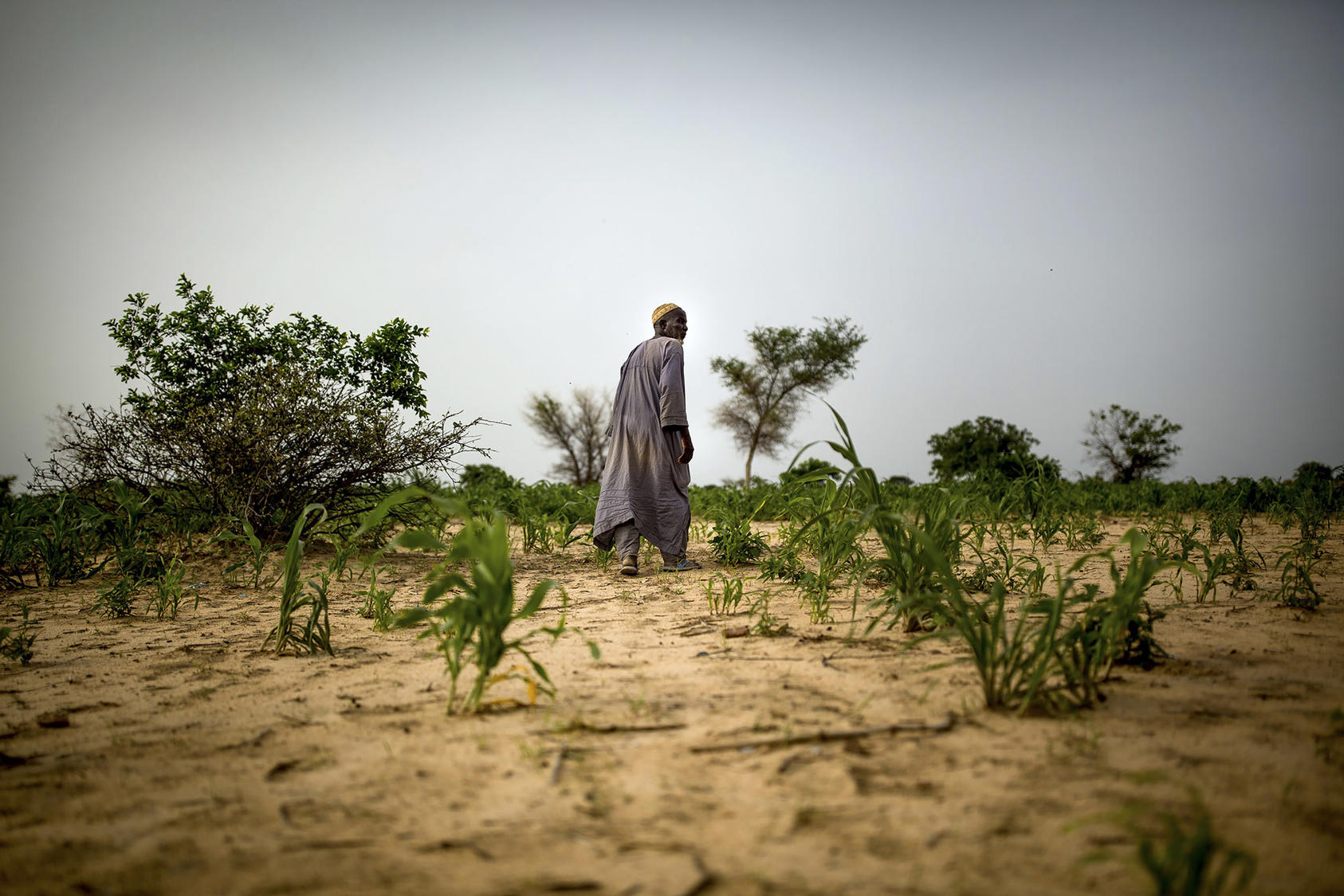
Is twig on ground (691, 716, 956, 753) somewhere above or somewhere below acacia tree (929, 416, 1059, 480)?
below

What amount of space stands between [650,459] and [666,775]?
12.3 feet

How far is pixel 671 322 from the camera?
5.29 meters

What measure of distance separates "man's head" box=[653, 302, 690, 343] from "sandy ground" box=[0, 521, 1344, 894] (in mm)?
3243

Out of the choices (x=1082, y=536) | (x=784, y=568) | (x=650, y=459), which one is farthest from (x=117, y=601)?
(x=1082, y=536)

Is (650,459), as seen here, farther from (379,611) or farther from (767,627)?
(767,627)

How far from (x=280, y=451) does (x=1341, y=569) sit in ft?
21.3

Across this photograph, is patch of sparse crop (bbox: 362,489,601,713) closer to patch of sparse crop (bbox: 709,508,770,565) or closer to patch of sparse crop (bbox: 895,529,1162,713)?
patch of sparse crop (bbox: 895,529,1162,713)

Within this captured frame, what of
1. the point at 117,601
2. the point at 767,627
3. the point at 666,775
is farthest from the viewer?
the point at 117,601

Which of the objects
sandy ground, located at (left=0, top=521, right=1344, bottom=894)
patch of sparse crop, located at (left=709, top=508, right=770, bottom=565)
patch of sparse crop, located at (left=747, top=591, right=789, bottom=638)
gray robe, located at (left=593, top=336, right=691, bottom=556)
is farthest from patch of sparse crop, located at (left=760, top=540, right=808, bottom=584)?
gray robe, located at (left=593, top=336, right=691, bottom=556)

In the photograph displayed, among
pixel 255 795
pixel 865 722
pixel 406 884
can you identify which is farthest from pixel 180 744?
pixel 865 722

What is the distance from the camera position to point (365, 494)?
5.55 meters

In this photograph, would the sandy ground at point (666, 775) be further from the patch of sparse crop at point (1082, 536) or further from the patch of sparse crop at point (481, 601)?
the patch of sparse crop at point (1082, 536)

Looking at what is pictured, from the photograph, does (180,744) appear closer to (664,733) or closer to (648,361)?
(664,733)

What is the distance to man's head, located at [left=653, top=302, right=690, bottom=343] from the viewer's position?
529 centimetres
